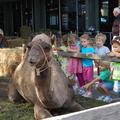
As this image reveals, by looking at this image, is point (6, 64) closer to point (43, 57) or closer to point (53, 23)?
point (43, 57)

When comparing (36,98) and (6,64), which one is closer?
(36,98)

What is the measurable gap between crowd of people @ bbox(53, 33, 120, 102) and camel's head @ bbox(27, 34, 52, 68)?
6.85 feet

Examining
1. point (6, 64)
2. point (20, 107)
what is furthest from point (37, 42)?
point (6, 64)

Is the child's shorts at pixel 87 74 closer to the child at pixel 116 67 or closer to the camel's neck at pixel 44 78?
the child at pixel 116 67

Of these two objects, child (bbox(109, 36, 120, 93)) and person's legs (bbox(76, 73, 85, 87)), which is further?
person's legs (bbox(76, 73, 85, 87))

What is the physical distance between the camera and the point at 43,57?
5688mm

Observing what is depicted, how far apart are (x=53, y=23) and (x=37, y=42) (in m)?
16.4

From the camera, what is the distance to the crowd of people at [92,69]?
766 centimetres

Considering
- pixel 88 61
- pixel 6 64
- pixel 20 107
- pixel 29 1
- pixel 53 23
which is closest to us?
pixel 20 107

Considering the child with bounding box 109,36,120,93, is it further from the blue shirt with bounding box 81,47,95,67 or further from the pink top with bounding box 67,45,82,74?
the pink top with bounding box 67,45,82,74

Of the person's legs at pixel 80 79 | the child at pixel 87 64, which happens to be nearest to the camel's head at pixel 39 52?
the child at pixel 87 64

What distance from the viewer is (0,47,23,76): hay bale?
1173 cm

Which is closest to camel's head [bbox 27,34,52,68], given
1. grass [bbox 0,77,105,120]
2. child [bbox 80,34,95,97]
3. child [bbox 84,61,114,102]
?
grass [bbox 0,77,105,120]

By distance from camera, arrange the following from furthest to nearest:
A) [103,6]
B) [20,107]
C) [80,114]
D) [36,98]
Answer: [103,6] < [20,107] < [36,98] < [80,114]
